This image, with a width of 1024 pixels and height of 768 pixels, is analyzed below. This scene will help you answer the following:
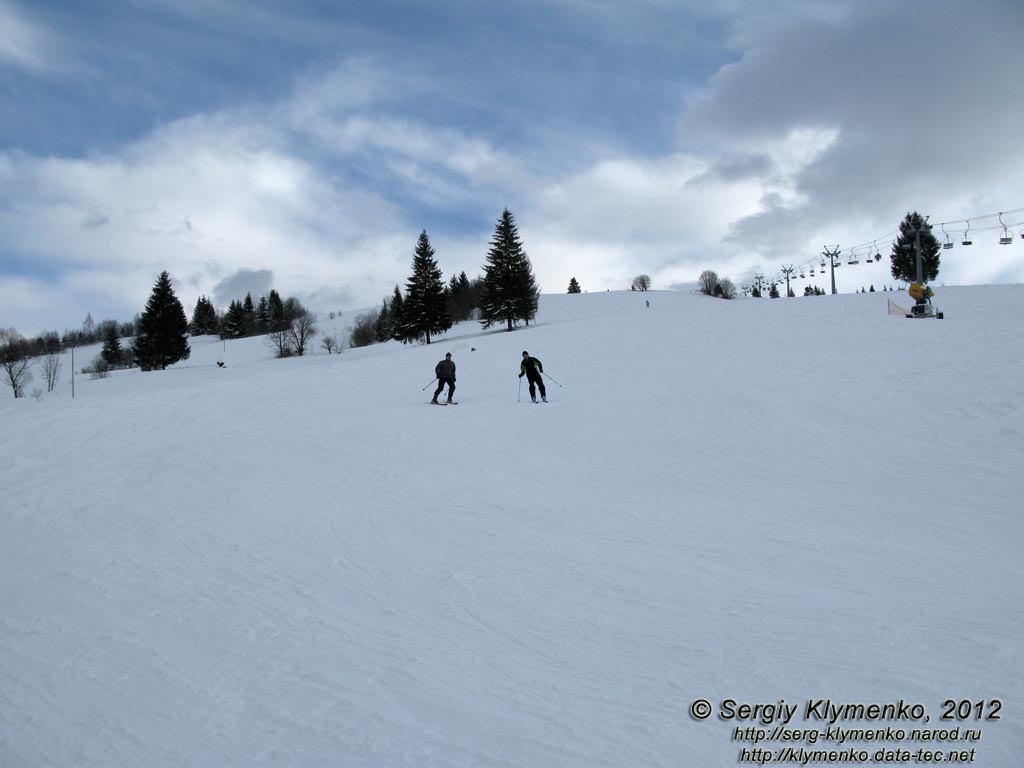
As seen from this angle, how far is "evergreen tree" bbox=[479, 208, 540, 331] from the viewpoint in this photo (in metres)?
49.8

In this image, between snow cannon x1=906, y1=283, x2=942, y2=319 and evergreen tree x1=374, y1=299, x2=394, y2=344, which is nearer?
snow cannon x1=906, y1=283, x2=942, y2=319

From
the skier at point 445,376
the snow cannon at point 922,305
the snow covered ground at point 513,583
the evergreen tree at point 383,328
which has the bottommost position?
the snow covered ground at point 513,583

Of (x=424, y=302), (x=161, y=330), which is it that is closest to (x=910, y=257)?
(x=424, y=302)

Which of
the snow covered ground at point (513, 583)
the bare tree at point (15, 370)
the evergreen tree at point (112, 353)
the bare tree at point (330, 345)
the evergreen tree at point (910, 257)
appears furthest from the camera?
the bare tree at point (330, 345)

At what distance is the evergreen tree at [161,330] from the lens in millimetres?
51062

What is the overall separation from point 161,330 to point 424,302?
24997mm

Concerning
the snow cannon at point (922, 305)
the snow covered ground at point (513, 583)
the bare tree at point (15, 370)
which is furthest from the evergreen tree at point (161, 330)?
the snow cannon at point (922, 305)

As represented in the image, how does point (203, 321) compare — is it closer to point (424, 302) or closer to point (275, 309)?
point (275, 309)

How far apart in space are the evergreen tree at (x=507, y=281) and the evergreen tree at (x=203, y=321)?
76.5 meters

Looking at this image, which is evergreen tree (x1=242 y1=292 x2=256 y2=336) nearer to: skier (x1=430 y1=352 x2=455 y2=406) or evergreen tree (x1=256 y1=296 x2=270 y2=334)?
evergreen tree (x1=256 y1=296 x2=270 y2=334)

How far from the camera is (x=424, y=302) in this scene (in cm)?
5022

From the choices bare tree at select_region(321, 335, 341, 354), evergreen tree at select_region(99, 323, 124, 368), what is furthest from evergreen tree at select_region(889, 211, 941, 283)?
evergreen tree at select_region(99, 323, 124, 368)

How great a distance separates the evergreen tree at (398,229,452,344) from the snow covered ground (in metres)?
36.5

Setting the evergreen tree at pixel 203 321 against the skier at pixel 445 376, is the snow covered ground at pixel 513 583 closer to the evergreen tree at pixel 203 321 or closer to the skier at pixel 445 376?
the skier at pixel 445 376
